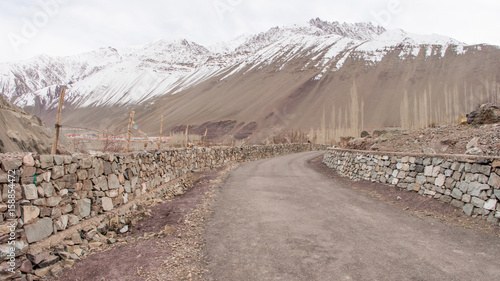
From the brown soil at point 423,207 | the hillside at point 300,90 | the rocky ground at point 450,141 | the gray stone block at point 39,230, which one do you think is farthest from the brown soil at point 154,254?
the hillside at point 300,90

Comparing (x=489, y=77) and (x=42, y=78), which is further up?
(x=42, y=78)

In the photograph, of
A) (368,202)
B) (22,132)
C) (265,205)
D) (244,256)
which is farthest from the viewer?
(368,202)

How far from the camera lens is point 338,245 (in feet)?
16.0

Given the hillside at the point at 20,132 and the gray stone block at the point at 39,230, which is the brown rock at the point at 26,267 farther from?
the hillside at the point at 20,132

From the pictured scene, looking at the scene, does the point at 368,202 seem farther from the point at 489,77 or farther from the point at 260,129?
the point at 489,77

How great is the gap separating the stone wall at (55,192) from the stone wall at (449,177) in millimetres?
7298

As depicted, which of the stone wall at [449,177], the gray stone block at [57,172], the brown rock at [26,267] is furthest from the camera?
the stone wall at [449,177]

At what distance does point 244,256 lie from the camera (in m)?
4.52

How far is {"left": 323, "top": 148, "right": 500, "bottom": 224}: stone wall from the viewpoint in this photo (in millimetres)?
5918

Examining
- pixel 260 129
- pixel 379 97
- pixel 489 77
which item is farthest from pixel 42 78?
pixel 489 77

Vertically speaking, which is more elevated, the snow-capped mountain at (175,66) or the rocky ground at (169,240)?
the snow-capped mountain at (175,66)

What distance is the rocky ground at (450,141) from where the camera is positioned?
8.36 m

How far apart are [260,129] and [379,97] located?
94.6ft

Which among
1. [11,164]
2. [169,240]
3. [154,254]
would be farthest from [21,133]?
[154,254]
